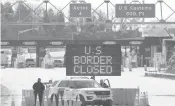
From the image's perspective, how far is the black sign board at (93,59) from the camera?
91.4ft

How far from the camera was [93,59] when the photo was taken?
28.0 m

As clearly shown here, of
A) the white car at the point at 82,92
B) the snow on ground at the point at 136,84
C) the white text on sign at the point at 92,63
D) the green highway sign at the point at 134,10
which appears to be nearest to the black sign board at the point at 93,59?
the white text on sign at the point at 92,63

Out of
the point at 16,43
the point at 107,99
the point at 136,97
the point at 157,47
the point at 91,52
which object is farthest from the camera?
the point at 157,47

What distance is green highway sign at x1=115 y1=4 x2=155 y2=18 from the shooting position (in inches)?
1796

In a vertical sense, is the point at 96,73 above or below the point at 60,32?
below

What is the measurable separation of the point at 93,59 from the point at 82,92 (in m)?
5.43

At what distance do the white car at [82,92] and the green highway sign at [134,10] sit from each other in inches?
875

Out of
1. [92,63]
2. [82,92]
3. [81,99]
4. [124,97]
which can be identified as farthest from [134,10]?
[81,99]

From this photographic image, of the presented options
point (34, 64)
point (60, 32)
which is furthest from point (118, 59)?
point (60, 32)

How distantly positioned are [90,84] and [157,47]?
210 ft

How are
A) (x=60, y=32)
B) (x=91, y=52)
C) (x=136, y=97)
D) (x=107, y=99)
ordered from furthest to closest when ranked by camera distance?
(x=60, y=32)
(x=91, y=52)
(x=136, y=97)
(x=107, y=99)

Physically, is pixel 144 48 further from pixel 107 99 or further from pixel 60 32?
pixel 107 99

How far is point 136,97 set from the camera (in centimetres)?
2494

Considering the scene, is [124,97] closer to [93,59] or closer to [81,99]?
[81,99]
